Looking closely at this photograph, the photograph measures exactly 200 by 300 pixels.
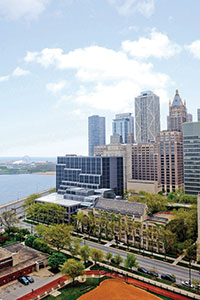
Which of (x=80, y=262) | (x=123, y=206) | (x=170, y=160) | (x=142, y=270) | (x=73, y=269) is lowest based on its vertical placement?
(x=142, y=270)

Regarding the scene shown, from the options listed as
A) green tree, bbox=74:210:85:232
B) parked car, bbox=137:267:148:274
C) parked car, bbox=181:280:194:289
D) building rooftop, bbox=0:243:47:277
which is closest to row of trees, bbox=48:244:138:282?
parked car, bbox=137:267:148:274

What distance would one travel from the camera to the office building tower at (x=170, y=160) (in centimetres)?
15412

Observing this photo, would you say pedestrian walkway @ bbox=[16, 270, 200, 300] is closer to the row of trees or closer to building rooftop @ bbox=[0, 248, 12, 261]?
the row of trees

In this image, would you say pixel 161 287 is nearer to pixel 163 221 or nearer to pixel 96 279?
pixel 96 279

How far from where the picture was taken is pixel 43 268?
54625mm

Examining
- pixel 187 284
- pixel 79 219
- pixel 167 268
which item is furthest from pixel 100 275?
pixel 79 219

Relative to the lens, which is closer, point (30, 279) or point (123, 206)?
point (30, 279)

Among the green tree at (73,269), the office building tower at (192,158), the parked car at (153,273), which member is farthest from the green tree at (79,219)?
the office building tower at (192,158)

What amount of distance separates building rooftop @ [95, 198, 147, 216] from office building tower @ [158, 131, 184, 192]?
87.2 m

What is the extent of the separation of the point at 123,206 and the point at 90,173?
124 ft

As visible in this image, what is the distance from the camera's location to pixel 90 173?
10962 cm

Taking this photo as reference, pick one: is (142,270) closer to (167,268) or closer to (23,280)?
(167,268)

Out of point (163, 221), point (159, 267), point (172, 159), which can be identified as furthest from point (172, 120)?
point (159, 267)

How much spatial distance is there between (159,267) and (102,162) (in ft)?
193
